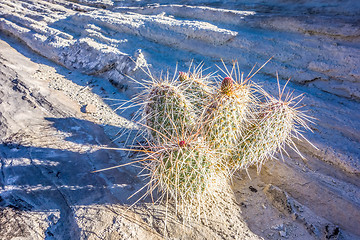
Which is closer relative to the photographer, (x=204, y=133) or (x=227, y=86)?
(x=227, y=86)

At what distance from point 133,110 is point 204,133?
2125 millimetres

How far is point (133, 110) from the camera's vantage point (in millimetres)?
4055

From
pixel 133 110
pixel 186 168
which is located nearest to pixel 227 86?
pixel 186 168

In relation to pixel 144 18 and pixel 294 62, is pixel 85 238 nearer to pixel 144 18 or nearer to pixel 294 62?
pixel 294 62

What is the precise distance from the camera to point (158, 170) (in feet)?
6.58

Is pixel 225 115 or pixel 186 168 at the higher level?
pixel 225 115

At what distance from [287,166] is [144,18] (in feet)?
15.6

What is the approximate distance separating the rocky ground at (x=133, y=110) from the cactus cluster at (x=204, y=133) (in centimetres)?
36

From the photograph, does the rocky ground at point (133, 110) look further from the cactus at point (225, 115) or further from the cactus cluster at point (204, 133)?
the cactus at point (225, 115)

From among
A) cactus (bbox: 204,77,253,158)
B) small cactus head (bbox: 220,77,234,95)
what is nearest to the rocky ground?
cactus (bbox: 204,77,253,158)

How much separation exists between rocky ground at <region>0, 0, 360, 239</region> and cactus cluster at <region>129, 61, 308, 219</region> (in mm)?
359

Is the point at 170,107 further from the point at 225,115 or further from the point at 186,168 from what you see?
the point at 186,168

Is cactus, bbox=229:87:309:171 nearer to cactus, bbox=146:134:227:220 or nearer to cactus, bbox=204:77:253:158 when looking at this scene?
cactus, bbox=204:77:253:158

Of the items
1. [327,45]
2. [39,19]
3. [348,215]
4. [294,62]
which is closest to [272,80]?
[294,62]
